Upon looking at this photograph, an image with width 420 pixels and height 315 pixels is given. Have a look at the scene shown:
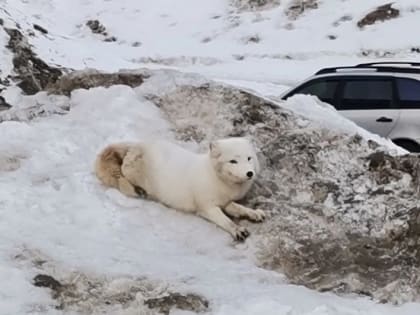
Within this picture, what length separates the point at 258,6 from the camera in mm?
28625

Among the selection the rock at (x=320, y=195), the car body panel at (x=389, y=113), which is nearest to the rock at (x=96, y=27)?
the car body panel at (x=389, y=113)

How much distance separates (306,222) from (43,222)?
2.00m

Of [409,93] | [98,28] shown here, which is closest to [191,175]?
[409,93]

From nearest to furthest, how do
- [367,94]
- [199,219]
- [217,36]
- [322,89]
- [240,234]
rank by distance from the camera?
[240,234] < [199,219] < [367,94] < [322,89] < [217,36]

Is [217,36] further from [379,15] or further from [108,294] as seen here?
[108,294]

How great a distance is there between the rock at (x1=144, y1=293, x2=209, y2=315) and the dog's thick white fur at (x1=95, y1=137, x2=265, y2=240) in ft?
3.98

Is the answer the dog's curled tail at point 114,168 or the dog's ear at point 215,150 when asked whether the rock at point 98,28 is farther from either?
the dog's ear at point 215,150

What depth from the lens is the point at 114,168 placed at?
24.2 ft

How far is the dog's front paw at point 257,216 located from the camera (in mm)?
6728

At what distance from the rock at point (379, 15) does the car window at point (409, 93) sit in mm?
13244

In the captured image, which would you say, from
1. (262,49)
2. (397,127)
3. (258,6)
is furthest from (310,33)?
(397,127)

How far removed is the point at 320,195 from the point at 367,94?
18.9ft

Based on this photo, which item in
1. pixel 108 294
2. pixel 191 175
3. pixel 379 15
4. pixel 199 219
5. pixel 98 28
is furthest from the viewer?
pixel 98 28

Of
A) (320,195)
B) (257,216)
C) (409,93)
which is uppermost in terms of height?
(409,93)
